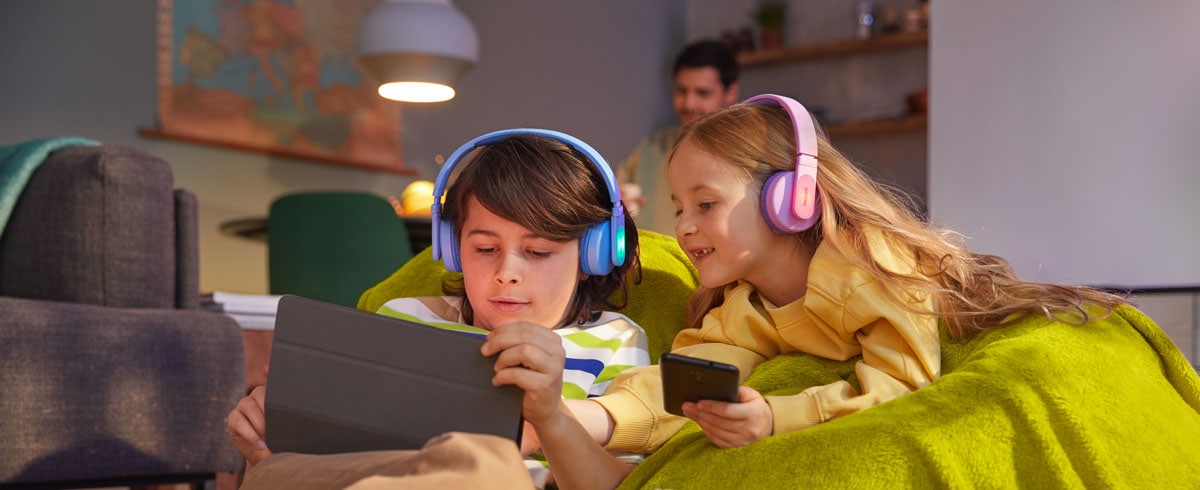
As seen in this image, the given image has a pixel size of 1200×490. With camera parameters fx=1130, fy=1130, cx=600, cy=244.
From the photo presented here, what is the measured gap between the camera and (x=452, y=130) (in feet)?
18.3

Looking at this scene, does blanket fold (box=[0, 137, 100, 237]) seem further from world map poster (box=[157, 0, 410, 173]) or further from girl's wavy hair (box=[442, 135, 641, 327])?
world map poster (box=[157, 0, 410, 173])

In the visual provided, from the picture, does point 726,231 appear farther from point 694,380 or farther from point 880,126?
point 880,126

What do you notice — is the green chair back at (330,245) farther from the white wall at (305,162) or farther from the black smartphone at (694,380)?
the black smartphone at (694,380)

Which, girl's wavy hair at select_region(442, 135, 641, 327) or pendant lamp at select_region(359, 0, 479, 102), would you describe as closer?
girl's wavy hair at select_region(442, 135, 641, 327)

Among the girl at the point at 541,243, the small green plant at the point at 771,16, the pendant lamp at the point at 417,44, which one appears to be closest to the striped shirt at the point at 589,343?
the girl at the point at 541,243

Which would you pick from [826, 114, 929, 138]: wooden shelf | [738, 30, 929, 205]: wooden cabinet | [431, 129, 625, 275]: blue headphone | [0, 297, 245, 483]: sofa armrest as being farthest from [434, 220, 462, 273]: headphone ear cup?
[738, 30, 929, 205]: wooden cabinet

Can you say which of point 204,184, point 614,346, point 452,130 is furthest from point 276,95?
point 614,346

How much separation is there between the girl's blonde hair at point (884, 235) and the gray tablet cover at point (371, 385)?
0.48 m

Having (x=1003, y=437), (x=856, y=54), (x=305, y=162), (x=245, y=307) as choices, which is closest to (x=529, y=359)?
(x=1003, y=437)

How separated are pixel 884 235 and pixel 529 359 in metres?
0.52

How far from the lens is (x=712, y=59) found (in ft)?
11.3

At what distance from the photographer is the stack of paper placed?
97.9 inches

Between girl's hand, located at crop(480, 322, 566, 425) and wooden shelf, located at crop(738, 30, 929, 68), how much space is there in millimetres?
5055

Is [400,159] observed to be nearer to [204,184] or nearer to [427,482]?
[204,184]
